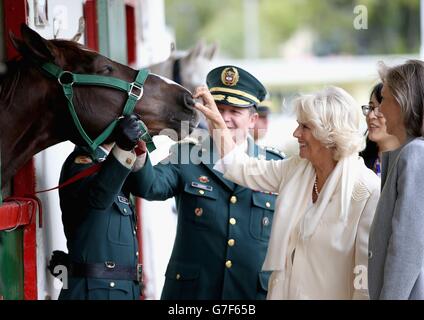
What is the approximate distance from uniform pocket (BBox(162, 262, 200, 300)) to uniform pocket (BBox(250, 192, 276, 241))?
274mm

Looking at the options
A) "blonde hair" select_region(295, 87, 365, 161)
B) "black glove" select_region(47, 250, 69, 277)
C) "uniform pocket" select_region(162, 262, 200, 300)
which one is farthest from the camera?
"uniform pocket" select_region(162, 262, 200, 300)

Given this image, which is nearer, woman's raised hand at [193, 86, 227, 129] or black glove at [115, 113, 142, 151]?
black glove at [115, 113, 142, 151]

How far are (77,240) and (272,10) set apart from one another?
2347cm

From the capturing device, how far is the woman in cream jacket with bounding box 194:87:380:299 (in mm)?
2945

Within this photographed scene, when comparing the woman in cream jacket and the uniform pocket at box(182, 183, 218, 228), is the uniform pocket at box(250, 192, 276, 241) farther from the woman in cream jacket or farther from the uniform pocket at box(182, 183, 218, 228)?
the woman in cream jacket

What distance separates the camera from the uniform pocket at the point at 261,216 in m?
3.52

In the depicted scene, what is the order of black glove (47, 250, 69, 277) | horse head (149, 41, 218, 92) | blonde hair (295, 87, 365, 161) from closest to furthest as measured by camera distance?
blonde hair (295, 87, 365, 161) → black glove (47, 250, 69, 277) → horse head (149, 41, 218, 92)

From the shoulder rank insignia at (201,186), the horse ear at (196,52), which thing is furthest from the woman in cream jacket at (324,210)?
the horse ear at (196,52)

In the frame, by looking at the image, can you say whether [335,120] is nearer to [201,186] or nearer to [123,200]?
[201,186]

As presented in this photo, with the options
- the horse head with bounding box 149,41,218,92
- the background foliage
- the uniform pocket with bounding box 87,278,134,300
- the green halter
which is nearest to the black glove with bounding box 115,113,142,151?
the green halter

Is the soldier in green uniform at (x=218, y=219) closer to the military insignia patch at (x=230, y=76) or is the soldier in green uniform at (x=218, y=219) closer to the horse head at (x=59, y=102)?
the military insignia patch at (x=230, y=76)

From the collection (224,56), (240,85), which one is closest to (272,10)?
(224,56)

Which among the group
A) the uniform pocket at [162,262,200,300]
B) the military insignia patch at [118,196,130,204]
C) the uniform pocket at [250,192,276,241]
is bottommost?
the uniform pocket at [162,262,200,300]

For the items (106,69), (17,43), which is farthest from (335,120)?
(17,43)
